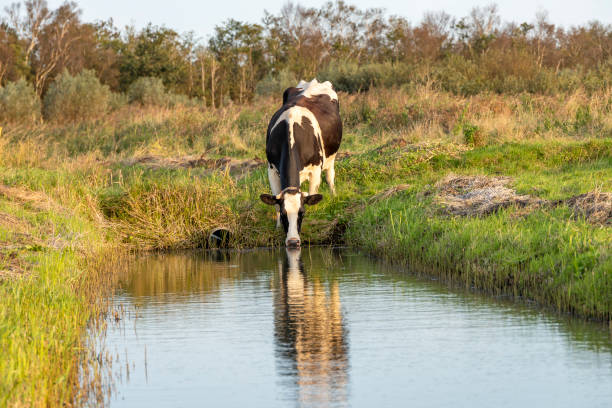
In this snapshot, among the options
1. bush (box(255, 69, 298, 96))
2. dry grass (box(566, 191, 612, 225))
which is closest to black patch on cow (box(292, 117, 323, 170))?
dry grass (box(566, 191, 612, 225))

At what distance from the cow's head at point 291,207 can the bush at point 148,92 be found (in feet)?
95.7

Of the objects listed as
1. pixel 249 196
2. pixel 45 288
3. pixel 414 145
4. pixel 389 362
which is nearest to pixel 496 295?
pixel 389 362

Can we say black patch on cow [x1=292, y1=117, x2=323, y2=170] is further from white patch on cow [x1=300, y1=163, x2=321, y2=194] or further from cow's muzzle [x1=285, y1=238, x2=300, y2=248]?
cow's muzzle [x1=285, y1=238, x2=300, y2=248]

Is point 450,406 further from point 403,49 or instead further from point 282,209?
point 403,49

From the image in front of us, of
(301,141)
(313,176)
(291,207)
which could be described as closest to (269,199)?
(291,207)

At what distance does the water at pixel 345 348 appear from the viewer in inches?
267

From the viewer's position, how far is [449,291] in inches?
427

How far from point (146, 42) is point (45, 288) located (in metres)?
44.4

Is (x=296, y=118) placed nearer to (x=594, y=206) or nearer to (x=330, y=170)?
(x=330, y=170)

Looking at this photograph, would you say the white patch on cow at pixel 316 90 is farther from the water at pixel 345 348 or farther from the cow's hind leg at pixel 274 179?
the water at pixel 345 348

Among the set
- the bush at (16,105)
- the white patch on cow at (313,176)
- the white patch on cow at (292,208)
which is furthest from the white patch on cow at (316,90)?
the bush at (16,105)

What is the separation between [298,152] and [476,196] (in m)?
3.64

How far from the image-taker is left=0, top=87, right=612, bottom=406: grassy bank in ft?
29.3

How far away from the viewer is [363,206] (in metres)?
16.3
